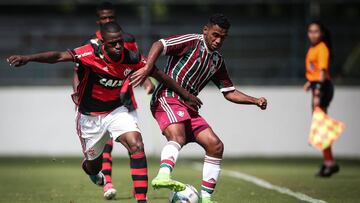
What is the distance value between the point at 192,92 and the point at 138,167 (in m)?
1.12

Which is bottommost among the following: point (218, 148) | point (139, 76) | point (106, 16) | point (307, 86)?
point (307, 86)

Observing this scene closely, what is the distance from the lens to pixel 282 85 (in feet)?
63.0

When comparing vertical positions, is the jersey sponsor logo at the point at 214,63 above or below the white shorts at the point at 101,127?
above

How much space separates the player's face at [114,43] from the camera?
29.1ft

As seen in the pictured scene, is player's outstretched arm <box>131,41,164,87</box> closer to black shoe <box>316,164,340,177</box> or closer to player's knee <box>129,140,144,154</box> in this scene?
player's knee <box>129,140,144,154</box>

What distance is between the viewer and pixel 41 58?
8445mm

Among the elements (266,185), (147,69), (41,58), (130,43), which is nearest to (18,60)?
(41,58)

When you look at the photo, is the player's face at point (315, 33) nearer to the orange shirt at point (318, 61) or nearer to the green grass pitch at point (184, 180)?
the orange shirt at point (318, 61)

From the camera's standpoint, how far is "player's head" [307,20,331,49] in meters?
13.6

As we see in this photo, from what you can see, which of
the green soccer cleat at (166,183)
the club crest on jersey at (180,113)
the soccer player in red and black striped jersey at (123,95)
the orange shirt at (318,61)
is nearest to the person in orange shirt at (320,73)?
the orange shirt at (318,61)

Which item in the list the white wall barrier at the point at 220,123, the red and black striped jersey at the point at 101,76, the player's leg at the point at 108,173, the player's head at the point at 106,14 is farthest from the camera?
the white wall barrier at the point at 220,123

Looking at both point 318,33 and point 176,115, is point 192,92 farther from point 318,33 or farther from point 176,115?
point 318,33

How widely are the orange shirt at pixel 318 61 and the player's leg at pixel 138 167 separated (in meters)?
5.22

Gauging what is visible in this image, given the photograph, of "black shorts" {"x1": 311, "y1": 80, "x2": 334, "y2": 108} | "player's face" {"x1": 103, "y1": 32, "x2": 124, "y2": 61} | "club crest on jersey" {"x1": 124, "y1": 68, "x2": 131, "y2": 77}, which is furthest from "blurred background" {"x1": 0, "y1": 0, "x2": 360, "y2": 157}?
"player's face" {"x1": 103, "y1": 32, "x2": 124, "y2": 61}
